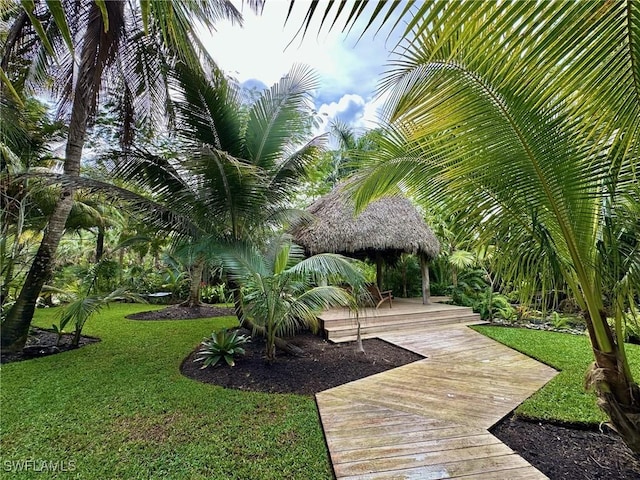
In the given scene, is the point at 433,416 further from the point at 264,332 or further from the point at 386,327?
the point at 386,327

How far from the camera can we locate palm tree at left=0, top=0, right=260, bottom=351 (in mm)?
4871

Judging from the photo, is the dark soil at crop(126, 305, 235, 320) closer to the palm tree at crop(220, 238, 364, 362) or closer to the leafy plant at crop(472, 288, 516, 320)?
the palm tree at crop(220, 238, 364, 362)

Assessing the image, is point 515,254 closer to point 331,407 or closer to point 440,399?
point 440,399

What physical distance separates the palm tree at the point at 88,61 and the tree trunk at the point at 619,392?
6.00 m

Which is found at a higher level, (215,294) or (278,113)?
(278,113)

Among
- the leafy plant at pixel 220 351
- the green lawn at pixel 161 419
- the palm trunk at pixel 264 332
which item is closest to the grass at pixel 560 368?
the green lawn at pixel 161 419

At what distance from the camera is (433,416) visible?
3.14m

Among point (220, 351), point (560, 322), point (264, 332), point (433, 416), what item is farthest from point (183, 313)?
point (560, 322)

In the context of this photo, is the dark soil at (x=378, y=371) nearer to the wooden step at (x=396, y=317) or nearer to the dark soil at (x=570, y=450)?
the dark soil at (x=570, y=450)

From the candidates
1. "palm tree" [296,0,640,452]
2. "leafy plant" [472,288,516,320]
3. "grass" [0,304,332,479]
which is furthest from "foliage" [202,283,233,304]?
"palm tree" [296,0,640,452]

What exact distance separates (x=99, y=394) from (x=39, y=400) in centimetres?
62

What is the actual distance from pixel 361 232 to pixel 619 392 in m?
6.09

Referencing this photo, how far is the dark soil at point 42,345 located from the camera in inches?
204

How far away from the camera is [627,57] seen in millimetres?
1099
